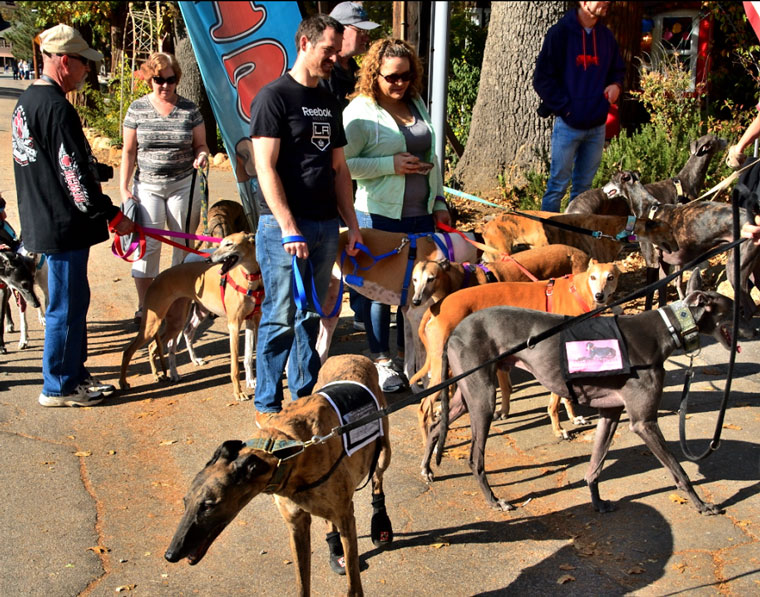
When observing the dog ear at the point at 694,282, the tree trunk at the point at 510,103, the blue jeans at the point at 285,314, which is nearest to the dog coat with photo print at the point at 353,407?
the blue jeans at the point at 285,314

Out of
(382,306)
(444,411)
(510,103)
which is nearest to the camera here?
(444,411)

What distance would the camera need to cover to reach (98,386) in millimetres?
6539

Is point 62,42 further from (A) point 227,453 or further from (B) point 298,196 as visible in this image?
(A) point 227,453

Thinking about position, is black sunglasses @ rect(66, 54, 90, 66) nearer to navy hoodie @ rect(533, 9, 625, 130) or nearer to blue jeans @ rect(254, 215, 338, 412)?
blue jeans @ rect(254, 215, 338, 412)

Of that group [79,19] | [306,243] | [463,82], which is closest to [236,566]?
[306,243]

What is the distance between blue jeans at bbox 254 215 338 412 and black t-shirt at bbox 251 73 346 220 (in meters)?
0.13

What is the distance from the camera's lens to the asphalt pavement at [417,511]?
159 inches

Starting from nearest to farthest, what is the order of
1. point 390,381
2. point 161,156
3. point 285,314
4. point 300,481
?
point 300,481, point 285,314, point 390,381, point 161,156

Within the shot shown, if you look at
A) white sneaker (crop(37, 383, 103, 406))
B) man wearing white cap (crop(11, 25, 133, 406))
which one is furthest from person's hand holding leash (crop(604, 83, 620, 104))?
white sneaker (crop(37, 383, 103, 406))

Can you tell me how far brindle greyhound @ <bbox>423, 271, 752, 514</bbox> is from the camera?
4.46m

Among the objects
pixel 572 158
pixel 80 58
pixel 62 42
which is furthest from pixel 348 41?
pixel 572 158

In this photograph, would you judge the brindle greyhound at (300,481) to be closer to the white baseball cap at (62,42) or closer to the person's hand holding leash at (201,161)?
the white baseball cap at (62,42)

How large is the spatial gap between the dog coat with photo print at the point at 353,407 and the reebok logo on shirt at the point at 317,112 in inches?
67.6

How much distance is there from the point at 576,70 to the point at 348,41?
105 inches
